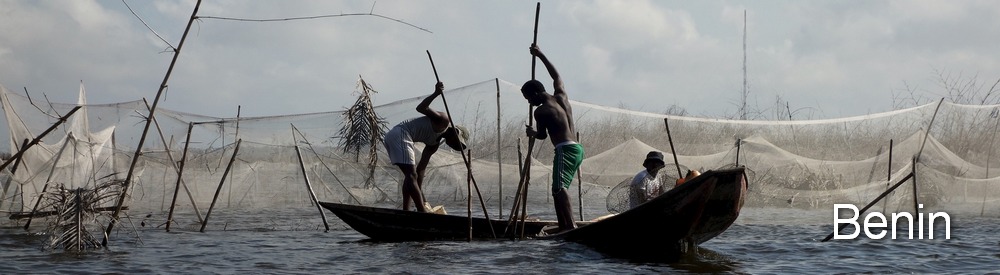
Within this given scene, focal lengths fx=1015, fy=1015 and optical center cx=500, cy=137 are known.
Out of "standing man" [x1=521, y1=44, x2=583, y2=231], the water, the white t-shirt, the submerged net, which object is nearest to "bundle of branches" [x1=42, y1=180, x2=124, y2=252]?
the water

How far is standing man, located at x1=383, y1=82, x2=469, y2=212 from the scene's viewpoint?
8562 millimetres

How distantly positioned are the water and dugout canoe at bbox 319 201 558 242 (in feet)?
0.58

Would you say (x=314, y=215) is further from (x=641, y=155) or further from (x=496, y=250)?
(x=496, y=250)

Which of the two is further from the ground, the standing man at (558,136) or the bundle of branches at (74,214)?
the standing man at (558,136)

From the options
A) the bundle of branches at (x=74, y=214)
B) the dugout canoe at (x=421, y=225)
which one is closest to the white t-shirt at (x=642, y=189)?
the dugout canoe at (x=421, y=225)

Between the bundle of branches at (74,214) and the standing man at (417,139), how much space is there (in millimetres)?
2290

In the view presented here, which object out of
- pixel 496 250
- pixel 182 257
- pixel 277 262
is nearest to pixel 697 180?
pixel 496 250

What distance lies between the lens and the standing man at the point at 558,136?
774 cm

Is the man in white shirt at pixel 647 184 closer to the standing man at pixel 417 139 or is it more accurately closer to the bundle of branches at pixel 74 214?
the standing man at pixel 417 139

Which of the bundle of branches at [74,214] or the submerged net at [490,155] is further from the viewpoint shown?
the submerged net at [490,155]

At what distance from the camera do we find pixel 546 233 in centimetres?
828

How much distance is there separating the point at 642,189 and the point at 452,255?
1759 mm

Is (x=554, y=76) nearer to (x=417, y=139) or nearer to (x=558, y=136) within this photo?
(x=558, y=136)

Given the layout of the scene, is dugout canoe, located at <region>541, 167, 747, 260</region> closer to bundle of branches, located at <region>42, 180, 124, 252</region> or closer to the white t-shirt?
the white t-shirt
